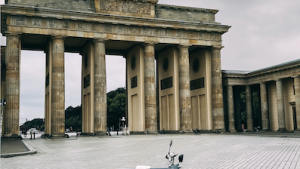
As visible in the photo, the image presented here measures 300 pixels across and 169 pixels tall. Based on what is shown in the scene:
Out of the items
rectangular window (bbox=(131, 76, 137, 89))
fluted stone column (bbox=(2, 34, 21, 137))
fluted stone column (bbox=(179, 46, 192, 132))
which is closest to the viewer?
fluted stone column (bbox=(2, 34, 21, 137))

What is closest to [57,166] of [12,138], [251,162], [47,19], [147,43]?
[251,162]

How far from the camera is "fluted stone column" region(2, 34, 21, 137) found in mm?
39656

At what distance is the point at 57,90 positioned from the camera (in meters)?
42.5

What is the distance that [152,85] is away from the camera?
1858 inches

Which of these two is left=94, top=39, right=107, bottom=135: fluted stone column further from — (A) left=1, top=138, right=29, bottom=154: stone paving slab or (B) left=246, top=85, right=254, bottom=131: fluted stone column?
(B) left=246, top=85, right=254, bottom=131: fluted stone column

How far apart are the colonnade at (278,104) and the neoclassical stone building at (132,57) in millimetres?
351

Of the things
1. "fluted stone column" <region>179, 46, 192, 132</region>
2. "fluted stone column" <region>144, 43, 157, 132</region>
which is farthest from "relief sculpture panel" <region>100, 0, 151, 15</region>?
"fluted stone column" <region>179, 46, 192, 132</region>

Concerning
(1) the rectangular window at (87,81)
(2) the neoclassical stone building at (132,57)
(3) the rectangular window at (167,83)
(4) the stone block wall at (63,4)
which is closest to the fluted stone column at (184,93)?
(2) the neoclassical stone building at (132,57)

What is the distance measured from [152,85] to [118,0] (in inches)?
489

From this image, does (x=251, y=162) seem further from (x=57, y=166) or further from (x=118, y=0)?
(x=118, y=0)

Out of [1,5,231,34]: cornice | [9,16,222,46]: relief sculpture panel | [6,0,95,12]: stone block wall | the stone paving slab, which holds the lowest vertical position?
the stone paving slab

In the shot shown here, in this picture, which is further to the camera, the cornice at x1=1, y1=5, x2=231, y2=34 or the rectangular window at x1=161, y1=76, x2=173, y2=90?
the rectangular window at x1=161, y1=76, x2=173, y2=90

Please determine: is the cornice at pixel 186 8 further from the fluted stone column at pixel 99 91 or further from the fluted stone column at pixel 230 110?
the fluted stone column at pixel 230 110

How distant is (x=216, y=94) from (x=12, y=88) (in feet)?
90.5
